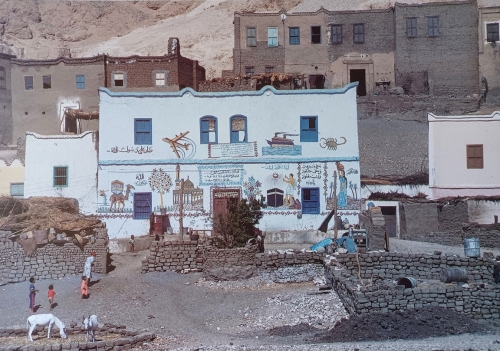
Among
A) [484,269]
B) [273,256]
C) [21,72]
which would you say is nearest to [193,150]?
[273,256]

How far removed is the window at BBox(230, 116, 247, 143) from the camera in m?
26.0

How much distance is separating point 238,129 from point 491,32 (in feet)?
69.3

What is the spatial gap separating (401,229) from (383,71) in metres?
16.2

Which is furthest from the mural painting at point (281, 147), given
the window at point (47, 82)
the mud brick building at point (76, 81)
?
the window at point (47, 82)

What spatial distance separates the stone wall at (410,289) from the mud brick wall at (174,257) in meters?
4.57

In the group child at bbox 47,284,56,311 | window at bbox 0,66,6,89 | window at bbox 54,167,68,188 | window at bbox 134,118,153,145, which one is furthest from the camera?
window at bbox 0,66,6,89

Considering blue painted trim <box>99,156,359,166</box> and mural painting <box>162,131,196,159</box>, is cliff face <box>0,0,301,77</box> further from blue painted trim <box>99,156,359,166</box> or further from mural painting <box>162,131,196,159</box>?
blue painted trim <box>99,156,359,166</box>

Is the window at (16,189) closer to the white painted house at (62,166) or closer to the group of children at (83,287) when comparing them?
the white painted house at (62,166)

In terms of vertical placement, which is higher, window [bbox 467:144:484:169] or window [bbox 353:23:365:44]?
window [bbox 353:23:365:44]

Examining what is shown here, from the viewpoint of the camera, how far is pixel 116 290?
18500 millimetres

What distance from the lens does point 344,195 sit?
2559cm

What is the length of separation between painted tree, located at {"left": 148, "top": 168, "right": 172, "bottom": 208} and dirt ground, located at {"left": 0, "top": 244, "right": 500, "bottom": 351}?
17.2ft

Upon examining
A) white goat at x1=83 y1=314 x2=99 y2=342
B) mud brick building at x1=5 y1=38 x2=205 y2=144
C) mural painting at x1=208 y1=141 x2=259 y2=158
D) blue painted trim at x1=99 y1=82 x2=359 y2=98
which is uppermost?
mud brick building at x1=5 y1=38 x2=205 y2=144

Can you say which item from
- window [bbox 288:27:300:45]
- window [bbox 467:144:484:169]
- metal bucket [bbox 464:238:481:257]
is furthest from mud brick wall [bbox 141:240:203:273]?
window [bbox 288:27:300:45]
